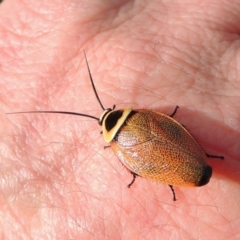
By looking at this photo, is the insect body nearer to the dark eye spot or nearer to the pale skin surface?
the dark eye spot

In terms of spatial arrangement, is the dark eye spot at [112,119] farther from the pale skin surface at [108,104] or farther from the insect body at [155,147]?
the pale skin surface at [108,104]

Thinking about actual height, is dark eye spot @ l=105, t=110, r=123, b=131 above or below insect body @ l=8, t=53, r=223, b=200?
above

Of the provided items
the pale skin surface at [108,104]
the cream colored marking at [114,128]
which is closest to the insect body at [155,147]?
the cream colored marking at [114,128]

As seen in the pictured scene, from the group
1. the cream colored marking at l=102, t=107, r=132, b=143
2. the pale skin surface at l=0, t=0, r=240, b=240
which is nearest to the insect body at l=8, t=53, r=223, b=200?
the cream colored marking at l=102, t=107, r=132, b=143

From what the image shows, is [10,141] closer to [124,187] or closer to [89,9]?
[124,187]

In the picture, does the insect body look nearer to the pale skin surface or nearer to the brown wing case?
the brown wing case

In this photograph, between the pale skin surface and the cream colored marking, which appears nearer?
the pale skin surface

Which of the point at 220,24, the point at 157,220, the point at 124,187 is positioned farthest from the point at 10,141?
the point at 220,24
